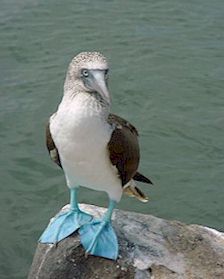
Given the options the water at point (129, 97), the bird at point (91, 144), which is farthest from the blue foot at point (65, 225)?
the water at point (129, 97)

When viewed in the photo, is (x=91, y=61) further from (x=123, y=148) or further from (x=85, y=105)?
(x=123, y=148)

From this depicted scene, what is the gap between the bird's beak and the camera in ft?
11.2

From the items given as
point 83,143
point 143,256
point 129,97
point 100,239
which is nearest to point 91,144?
point 83,143

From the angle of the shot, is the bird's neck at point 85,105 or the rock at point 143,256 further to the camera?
the rock at point 143,256

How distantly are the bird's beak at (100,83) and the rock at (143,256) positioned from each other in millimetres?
934

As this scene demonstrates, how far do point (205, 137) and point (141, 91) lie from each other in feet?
3.12

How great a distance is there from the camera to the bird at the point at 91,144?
3.48m

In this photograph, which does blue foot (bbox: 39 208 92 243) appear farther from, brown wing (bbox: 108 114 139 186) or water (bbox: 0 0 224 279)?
water (bbox: 0 0 224 279)

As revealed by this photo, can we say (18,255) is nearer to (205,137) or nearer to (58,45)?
(205,137)

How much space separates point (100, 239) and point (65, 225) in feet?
0.68

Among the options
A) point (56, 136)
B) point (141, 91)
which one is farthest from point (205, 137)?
point (56, 136)

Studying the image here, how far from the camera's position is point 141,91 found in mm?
7461

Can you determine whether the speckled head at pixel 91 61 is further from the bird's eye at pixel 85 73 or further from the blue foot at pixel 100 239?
the blue foot at pixel 100 239

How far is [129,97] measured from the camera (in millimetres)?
7344
